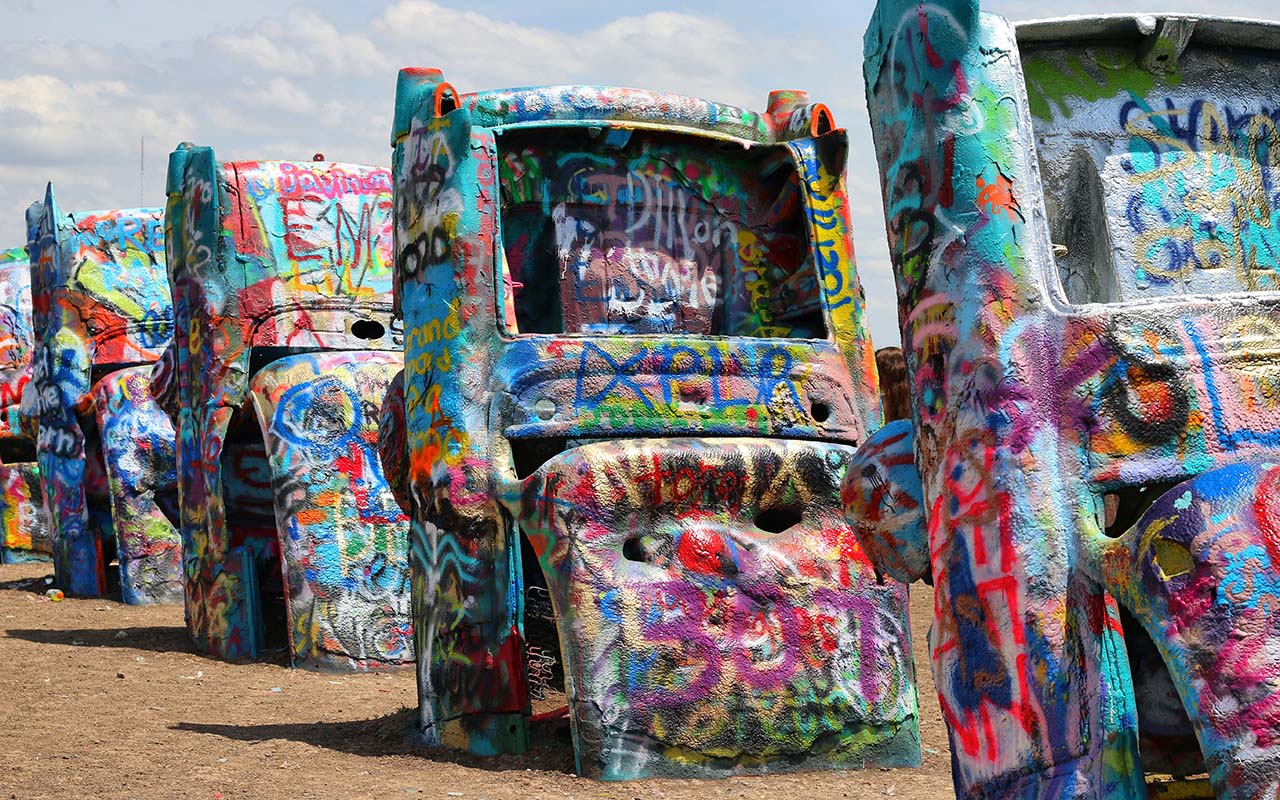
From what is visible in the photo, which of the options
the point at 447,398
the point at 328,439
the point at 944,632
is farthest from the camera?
the point at 328,439

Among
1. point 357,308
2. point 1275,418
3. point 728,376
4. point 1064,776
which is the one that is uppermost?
point 357,308

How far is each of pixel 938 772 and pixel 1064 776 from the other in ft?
8.82

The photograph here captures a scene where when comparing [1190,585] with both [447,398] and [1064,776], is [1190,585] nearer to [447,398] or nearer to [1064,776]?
[1064,776]

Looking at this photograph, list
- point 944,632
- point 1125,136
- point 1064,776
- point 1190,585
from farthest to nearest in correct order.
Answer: point 1125,136 < point 944,632 < point 1064,776 < point 1190,585

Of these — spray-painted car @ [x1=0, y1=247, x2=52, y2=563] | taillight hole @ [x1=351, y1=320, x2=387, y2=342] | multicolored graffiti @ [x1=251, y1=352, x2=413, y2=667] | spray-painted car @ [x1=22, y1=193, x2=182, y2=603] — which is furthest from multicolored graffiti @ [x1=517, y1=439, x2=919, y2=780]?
spray-painted car @ [x1=0, y1=247, x2=52, y2=563]

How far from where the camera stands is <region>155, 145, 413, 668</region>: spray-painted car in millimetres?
9133

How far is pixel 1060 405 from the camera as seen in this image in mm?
3748

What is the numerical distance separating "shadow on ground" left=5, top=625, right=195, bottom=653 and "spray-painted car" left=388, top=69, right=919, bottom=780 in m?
4.06

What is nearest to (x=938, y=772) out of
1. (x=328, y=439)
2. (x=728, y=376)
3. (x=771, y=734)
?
(x=771, y=734)

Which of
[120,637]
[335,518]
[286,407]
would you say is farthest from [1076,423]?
[120,637]

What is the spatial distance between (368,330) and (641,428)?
4.02 meters

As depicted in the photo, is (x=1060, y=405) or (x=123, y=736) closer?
(x=1060, y=405)

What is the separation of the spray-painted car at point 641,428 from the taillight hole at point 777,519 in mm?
16

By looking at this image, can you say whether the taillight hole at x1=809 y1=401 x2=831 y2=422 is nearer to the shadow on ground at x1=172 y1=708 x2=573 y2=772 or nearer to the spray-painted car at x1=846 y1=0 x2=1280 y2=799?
the shadow on ground at x1=172 y1=708 x2=573 y2=772
